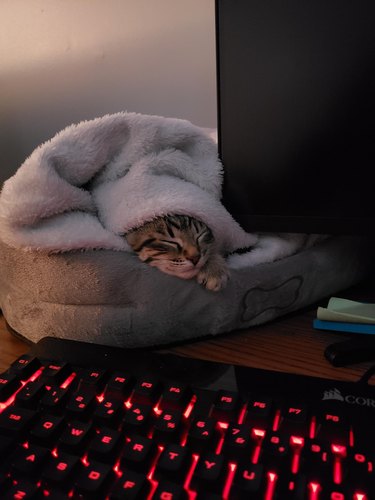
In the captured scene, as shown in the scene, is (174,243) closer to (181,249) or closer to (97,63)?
(181,249)

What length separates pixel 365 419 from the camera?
33cm

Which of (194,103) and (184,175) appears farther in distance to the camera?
(194,103)

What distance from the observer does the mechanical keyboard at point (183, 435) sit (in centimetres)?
27

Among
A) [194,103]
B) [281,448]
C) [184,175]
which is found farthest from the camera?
[194,103]

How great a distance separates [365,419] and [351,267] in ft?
1.07

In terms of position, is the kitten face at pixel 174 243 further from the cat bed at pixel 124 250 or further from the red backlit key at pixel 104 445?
the red backlit key at pixel 104 445

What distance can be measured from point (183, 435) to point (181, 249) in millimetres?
314

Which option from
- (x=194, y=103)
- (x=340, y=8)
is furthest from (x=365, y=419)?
(x=194, y=103)

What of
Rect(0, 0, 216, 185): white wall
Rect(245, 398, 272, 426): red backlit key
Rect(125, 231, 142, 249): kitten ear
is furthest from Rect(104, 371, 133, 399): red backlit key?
Rect(0, 0, 216, 185): white wall

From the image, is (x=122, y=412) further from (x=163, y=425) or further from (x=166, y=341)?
(x=166, y=341)

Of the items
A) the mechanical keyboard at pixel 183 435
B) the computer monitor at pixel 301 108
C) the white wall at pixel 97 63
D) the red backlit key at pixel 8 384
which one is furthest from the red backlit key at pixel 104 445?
the white wall at pixel 97 63

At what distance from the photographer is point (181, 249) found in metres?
0.60

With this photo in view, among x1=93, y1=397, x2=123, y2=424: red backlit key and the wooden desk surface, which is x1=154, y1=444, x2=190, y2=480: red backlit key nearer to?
x1=93, y1=397, x2=123, y2=424: red backlit key

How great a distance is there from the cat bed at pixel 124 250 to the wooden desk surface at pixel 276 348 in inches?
0.6
